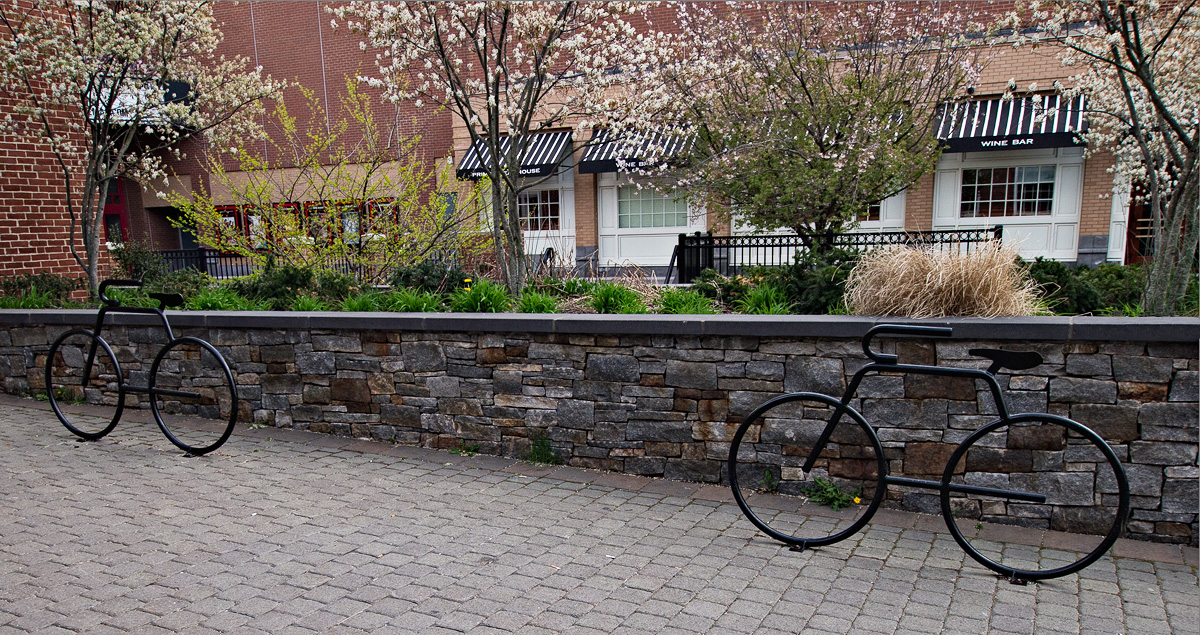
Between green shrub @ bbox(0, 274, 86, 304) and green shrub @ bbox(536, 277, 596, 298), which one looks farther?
green shrub @ bbox(0, 274, 86, 304)

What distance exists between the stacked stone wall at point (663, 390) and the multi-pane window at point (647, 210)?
1434 centimetres

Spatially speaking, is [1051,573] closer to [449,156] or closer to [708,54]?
[449,156]

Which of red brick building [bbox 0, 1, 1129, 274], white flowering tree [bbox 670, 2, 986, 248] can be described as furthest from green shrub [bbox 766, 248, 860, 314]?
white flowering tree [bbox 670, 2, 986, 248]

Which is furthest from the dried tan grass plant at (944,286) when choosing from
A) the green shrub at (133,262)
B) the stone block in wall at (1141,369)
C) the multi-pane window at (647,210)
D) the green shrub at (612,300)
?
the multi-pane window at (647,210)

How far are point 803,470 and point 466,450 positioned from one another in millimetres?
2445

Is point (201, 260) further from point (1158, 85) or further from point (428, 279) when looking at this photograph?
point (1158, 85)

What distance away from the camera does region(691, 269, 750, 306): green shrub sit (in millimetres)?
6430

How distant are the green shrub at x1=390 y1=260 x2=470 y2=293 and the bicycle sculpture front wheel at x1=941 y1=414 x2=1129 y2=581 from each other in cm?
480

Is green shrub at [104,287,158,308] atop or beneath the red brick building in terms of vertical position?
beneath

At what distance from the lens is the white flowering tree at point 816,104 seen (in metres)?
10.5

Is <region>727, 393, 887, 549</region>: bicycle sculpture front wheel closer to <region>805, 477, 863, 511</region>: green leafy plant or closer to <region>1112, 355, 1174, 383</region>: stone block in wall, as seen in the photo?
<region>805, 477, 863, 511</region>: green leafy plant

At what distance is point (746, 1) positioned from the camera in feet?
45.2

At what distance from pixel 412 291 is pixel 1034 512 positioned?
15.5 feet

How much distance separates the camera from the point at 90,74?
8703 mm
